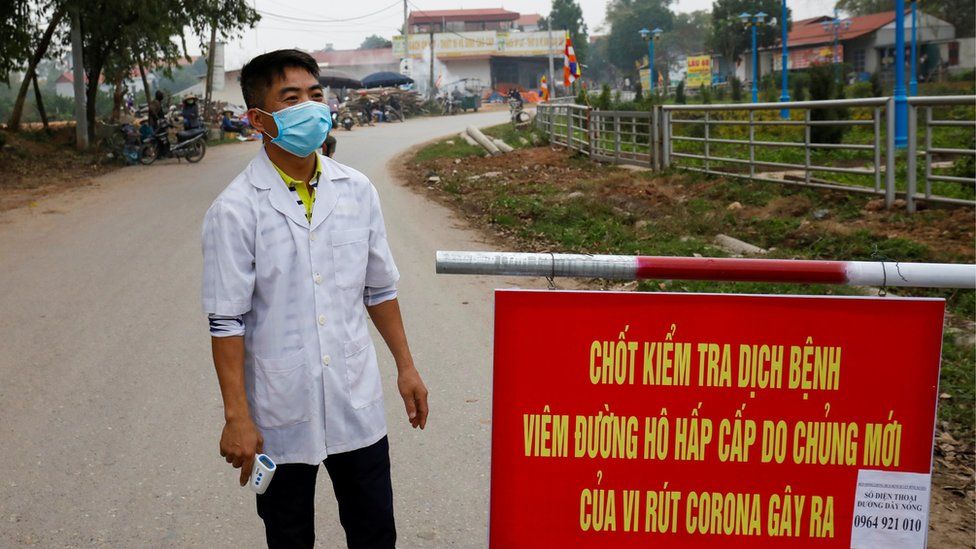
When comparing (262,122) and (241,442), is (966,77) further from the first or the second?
(241,442)

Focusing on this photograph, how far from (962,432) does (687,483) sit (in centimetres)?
312

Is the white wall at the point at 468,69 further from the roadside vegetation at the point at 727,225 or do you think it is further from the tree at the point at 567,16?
the roadside vegetation at the point at 727,225

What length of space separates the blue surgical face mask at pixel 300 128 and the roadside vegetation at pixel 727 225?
3565 mm

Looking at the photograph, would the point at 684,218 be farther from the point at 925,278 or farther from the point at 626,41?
the point at 626,41

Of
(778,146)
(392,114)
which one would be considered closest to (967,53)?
(392,114)

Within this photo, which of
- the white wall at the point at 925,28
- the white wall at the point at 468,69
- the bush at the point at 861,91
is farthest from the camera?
the white wall at the point at 468,69

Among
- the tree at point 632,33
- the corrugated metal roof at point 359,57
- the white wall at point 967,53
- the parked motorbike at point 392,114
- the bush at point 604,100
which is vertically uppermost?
the tree at point 632,33

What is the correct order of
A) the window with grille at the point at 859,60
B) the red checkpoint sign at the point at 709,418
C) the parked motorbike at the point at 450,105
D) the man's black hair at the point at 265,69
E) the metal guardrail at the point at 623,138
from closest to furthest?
the red checkpoint sign at the point at 709,418, the man's black hair at the point at 265,69, the metal guardrail at the point at 623,138, the parked motorbike at the point at 450,105, the window with grille at the point at 859,60

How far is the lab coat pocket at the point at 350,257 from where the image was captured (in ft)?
8.38

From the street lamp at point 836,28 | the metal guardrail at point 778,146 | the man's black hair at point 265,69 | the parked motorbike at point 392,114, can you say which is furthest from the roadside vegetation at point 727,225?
the street lamp at point 836,28

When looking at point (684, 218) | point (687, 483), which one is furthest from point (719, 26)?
point (687, 483)

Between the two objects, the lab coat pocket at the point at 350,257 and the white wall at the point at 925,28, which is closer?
the lab coat pocket at the point at 350,257

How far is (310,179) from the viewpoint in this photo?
2.62 meters

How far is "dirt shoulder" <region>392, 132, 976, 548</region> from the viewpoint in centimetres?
496
